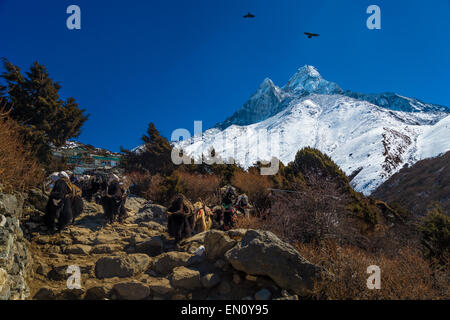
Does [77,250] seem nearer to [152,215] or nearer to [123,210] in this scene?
[123,210]

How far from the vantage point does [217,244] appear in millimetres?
5484

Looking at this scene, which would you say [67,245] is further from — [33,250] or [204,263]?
[204,263]

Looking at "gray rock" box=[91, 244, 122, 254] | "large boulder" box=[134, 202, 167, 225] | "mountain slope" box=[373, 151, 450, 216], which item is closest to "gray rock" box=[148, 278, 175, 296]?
"gray rock" box=[91, 244, 122, 254]

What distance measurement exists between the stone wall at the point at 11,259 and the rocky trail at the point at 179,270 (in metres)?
0.24

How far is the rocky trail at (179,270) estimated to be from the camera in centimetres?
443

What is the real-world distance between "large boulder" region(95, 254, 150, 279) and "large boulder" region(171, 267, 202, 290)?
2.98 ft

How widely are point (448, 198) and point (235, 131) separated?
159 meters

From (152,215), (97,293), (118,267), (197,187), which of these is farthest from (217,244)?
(197,187)

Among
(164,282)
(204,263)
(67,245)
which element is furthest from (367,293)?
(67,245)

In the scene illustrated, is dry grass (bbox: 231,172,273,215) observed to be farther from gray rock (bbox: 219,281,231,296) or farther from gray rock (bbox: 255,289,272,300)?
gray rock (bbox: 255,289,272,300)

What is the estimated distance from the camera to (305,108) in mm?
161250

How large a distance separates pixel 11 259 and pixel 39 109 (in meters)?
14.8

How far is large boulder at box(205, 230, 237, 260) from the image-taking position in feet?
17.7
